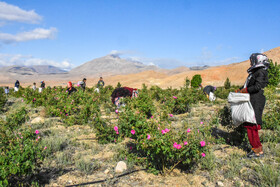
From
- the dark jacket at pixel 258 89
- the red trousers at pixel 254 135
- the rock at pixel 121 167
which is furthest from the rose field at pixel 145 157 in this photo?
the dark jacket at pixel 258 89

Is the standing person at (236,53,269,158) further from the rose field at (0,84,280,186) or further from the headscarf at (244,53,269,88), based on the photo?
the rose field at (0,84,280,186)

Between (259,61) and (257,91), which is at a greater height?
(259,61)

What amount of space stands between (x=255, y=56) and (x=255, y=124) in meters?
1.01

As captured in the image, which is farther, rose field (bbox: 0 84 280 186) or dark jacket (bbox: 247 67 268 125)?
dark jacket (bbox: 247 67 268 125)

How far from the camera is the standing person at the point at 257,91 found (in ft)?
10.5

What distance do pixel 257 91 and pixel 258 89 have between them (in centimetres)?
11

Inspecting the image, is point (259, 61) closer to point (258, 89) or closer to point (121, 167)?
point (258, 89)

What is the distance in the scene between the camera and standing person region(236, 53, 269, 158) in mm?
3209

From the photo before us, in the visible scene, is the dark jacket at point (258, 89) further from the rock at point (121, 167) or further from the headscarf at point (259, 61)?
the rock at point (121, 167)

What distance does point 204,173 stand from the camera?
123 inches

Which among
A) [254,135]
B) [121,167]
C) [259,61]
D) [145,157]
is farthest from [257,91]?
[121,167]

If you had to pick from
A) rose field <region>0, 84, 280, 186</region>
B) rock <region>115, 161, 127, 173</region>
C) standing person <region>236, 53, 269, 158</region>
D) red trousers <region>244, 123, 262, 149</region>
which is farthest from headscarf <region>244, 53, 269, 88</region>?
rock <region>115, 161, 127, 173</region>

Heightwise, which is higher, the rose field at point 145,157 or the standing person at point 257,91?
the standing person at point 257,91

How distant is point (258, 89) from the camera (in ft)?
10.5
